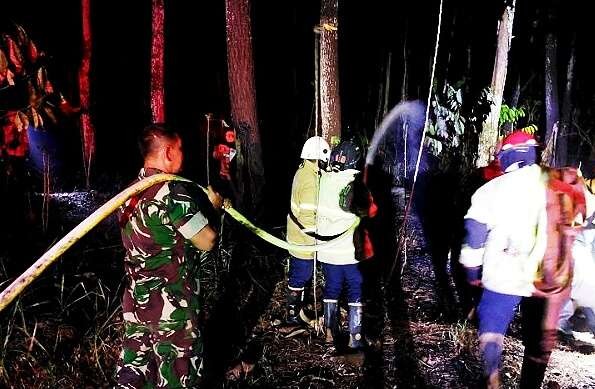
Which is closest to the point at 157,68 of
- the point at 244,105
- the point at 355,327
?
the point at 244,105

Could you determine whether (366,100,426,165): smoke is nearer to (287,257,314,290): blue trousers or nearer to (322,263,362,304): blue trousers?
(287,257,314,290): blue trousers

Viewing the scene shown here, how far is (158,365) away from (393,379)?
2238 millimetres

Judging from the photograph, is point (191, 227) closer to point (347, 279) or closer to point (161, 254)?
point (161, 254)

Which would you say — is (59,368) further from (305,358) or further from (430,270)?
(430,270)

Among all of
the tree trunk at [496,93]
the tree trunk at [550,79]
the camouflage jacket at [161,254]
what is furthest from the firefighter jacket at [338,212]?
the tree trunk at [550,79]

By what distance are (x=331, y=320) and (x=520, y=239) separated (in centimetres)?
216

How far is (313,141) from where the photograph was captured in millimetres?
5086

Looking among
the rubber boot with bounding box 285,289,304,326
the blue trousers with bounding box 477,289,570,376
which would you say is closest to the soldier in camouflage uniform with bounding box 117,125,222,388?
the blue trousers with bounding box 477,289,570,376

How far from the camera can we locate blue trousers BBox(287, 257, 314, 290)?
5.58 meters

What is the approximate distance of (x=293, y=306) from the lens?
225 inches

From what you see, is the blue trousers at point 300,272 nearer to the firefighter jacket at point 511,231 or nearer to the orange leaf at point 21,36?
the firefighter jacket at point 511,231

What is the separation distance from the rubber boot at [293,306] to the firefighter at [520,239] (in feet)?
7.40

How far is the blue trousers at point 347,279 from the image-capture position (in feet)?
16.0

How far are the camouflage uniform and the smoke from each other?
971 centimetres
